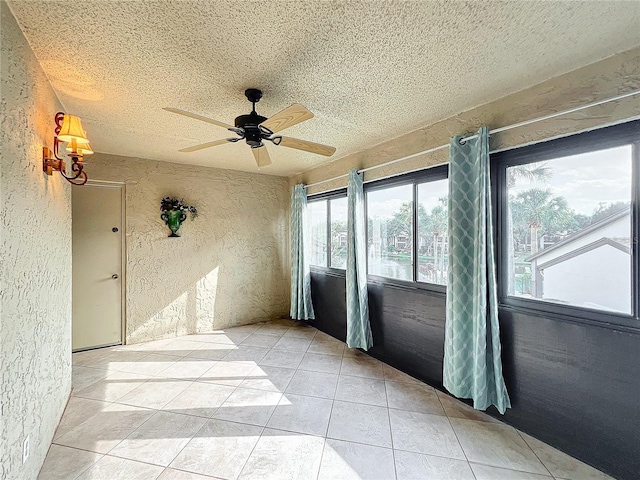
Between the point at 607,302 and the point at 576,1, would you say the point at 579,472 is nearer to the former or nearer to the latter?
the point at 607,302

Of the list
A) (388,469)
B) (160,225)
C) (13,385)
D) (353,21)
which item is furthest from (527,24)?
(160,225)

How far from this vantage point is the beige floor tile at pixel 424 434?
189 centimetres

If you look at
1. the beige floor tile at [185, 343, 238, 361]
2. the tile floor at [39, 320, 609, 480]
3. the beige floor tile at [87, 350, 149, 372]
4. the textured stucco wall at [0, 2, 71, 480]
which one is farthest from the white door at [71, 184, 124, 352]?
the textured stucco wall at [0, 2, 71, 480]

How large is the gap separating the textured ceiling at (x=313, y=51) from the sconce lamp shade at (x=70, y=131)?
309 millimetres

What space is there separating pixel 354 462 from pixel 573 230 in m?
2.04

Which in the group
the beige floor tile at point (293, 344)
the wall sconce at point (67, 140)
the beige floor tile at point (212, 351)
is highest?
the wall sconce at point (67, 140)

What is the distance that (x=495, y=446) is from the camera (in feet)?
6.30

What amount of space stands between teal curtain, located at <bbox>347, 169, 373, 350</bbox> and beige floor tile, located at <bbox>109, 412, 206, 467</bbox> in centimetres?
180

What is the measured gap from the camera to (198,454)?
1.86 metres

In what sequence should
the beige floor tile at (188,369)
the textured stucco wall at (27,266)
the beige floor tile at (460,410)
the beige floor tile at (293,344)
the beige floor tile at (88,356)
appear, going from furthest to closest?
1. the beige floor tile at (293,344)
2. the beige floor tile at (88,356)
3. the beige floor tile at (188,369)
4. the beige floor tile at (460,410)
5. the textured stucco wall at (27,266)

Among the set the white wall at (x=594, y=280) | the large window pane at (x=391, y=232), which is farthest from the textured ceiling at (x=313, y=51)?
the white wall at (x=594, y=280)

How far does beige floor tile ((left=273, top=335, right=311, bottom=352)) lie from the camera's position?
12.1ft

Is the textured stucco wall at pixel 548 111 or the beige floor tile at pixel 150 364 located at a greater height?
the textured stucco wall at pixel 548 111

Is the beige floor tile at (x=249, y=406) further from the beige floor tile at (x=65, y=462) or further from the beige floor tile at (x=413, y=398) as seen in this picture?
the beige floor tile at (x=413, y=398)
